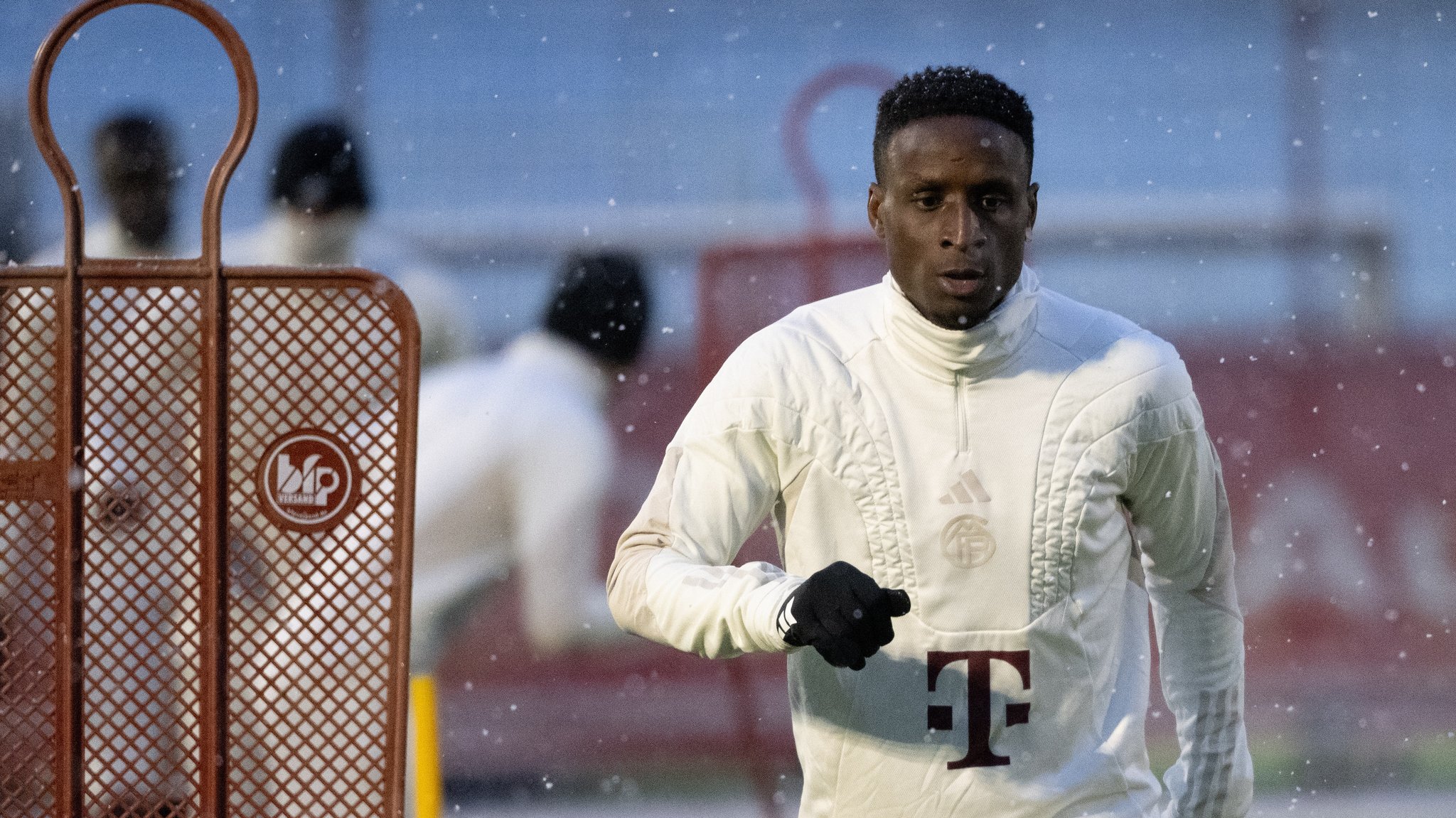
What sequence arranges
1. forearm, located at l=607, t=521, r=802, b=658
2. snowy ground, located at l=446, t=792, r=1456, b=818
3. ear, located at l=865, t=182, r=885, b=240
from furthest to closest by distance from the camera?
snowy ground, located at l=446, t=792, r=1456, b=818 < ear, located at l=865, t=182, r=885, b=240 < forearm, located at l=607, t=521, r=802, b=658

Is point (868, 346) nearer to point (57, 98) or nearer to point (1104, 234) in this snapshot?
point (1104, 234)

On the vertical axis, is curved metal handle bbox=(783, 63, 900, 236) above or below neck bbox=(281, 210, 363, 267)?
above

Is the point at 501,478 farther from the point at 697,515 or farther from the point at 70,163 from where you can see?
the point at 697,515

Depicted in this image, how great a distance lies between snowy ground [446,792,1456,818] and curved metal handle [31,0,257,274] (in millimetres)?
2625

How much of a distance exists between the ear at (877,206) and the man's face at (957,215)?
0.05m

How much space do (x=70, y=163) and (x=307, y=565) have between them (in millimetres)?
615

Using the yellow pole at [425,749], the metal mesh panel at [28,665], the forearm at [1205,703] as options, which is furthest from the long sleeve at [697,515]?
the yellow pole at [425,749]

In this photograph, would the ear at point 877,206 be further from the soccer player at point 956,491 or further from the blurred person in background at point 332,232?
the blurred person in background at point 332,232

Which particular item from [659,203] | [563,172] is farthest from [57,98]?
[659,203]

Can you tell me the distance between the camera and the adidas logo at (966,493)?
4.97 feet

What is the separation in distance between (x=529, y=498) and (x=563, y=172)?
1458mm

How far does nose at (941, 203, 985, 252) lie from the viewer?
4.89 feet

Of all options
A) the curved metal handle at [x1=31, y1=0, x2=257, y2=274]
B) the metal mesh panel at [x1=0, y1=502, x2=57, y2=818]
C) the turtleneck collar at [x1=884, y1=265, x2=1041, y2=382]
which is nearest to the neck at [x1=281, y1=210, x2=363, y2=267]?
the curved metal handle at [x1=31, y1=0, x2=257, y2=274]

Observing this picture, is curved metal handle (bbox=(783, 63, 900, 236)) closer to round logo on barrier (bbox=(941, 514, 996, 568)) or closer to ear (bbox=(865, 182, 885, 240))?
ear (bbox=(865, 182, 885, 240))
